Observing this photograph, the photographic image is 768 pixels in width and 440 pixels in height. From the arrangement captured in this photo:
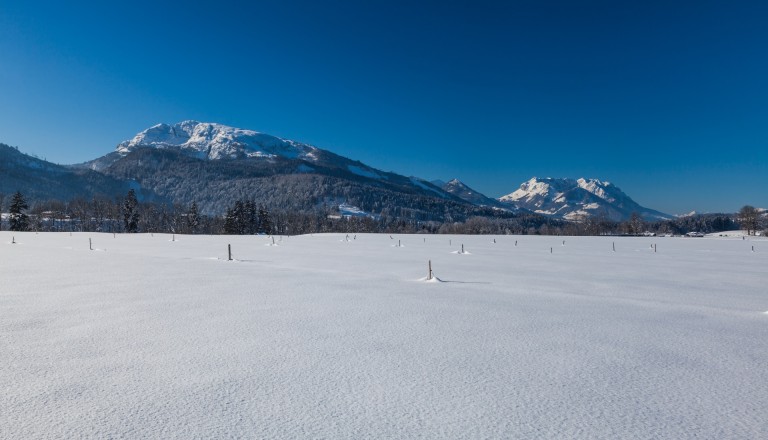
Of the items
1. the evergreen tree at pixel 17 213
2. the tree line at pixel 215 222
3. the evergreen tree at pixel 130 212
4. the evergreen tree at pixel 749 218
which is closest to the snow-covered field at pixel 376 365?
the evergreen tree at pixel 130 212

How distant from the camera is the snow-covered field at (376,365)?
4508 millimetres

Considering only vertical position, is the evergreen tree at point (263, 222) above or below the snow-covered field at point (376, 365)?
above

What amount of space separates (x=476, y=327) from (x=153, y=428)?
21.9 feet

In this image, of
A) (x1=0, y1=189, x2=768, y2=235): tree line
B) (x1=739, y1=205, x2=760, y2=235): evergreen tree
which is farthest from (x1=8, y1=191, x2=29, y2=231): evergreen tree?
(x1=739, y1=205, x2=760, y2=235): evergreen tree

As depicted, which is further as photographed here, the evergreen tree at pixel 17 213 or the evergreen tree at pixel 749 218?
the evergreen tree at pixel 749 218

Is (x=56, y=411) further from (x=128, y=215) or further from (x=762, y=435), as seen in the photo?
(x=128, y=215)

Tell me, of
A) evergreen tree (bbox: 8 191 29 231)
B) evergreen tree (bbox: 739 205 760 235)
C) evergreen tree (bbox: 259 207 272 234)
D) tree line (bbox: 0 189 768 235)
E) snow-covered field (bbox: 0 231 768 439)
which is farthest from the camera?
evergreen tree (bbox: 739 205 760 235)

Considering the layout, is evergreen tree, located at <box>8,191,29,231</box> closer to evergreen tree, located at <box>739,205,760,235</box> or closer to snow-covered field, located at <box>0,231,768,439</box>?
snow-covered field, located at <box>0,231,768,439</box>

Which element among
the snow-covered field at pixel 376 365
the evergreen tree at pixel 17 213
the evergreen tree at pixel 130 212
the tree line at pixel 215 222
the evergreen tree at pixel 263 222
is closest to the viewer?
the snow-covered field at pixel 376 365

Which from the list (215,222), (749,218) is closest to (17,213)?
(215,222)

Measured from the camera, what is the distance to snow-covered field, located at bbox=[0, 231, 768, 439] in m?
4.51

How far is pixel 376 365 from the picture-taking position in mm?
6461

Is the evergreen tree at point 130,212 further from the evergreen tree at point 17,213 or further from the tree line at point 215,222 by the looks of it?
the evergreen tree at point 17,213

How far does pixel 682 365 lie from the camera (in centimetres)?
658
